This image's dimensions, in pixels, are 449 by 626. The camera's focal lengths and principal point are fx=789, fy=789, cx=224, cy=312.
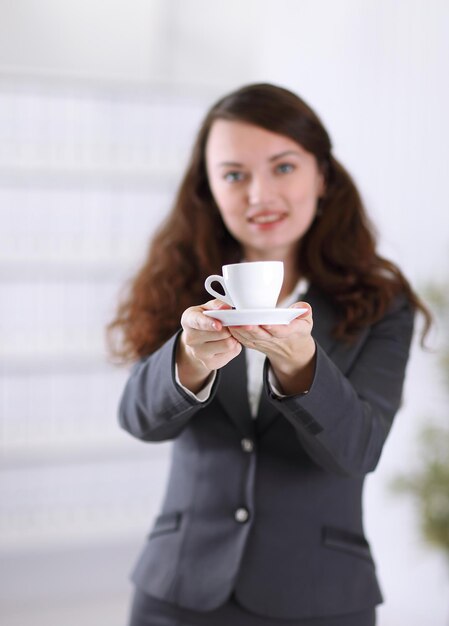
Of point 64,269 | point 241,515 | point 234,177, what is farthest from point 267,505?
point 64,269

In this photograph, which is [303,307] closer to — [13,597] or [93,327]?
[93,327]

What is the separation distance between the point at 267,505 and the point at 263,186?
51 cm

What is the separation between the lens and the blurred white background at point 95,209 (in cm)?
307

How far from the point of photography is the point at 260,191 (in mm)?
1252

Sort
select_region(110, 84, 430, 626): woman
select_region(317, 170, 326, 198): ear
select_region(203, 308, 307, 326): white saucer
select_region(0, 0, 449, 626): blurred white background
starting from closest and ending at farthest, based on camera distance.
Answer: select_region(203, 308, 307, 326): white saucer
select_region(110, 84, 430, 626): woman
select_region(317, 170, 326, 198): ear
select_region(0, 0, 449, 626): blurred white background

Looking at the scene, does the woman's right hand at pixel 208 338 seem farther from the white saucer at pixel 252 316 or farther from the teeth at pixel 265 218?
the teeth at pixel 265 218

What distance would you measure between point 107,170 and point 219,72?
739mm

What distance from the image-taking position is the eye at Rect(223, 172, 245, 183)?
1.31 m

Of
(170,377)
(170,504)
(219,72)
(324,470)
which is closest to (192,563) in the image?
(170,504)

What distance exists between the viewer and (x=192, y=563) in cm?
127

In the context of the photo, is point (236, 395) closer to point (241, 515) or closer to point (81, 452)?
point (241, 515)

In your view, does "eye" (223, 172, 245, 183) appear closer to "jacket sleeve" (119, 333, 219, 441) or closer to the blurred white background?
"jacket sleeve" (119, 333, 219, 441)

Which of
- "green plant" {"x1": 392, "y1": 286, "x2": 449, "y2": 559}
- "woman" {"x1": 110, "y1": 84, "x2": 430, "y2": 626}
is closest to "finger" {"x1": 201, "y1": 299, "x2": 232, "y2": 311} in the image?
"woman" {"x1": 110, "y1": 84, "x2": 430, "y2": 626}

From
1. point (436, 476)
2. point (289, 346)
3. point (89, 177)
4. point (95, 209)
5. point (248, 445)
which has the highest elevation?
point (89, 177)
